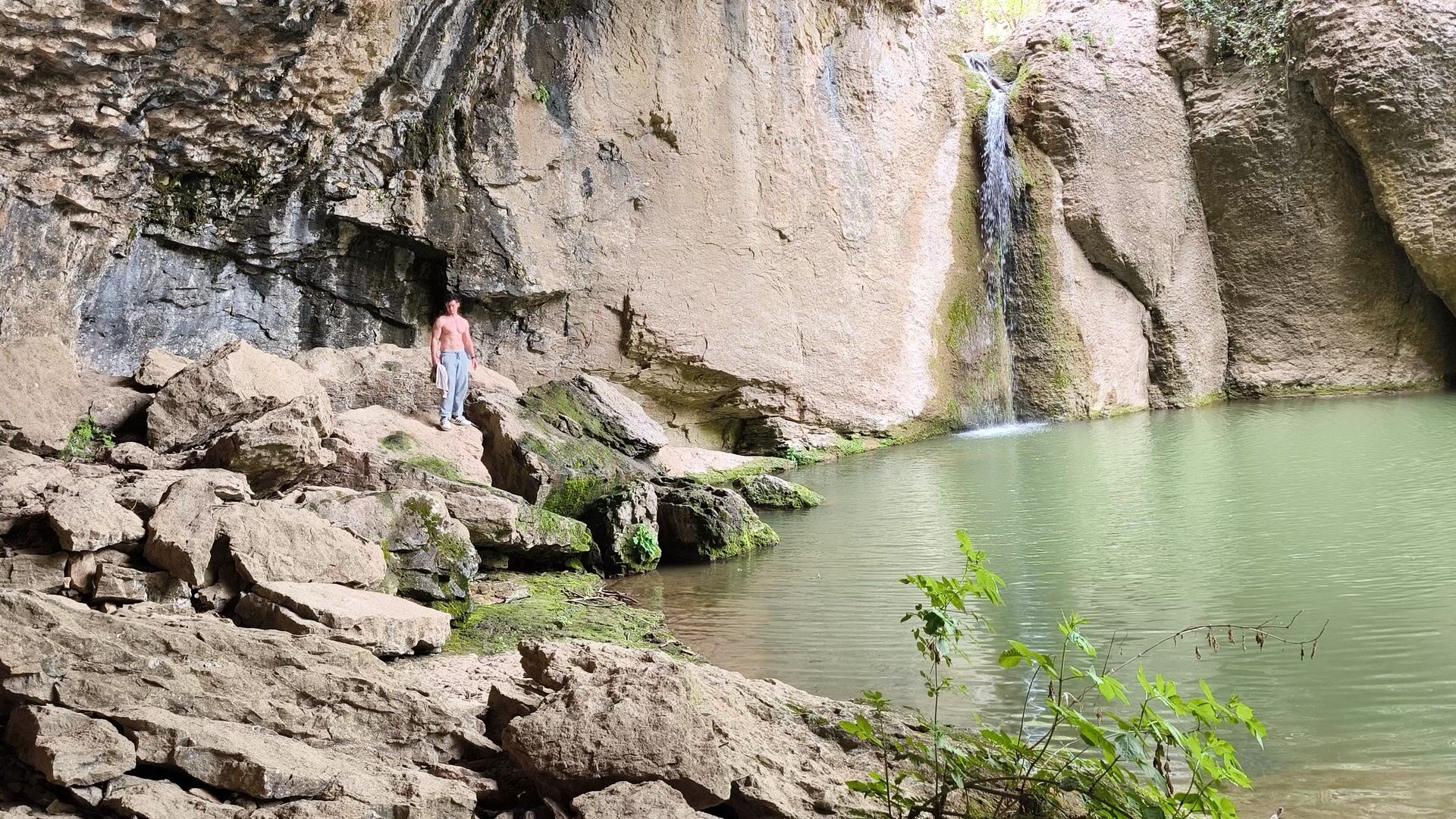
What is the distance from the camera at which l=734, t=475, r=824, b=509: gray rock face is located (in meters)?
10.5

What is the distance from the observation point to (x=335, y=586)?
5.62m

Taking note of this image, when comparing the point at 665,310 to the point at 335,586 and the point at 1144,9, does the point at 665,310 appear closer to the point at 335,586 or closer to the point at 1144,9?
the point at 335,586

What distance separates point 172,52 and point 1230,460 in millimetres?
9948

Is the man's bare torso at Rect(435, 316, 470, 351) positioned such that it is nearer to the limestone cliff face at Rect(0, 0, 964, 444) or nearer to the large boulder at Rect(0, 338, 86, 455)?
the limestone cliff face at Rect(0, 0, 964, 444)

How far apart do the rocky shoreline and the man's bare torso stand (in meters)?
0.44

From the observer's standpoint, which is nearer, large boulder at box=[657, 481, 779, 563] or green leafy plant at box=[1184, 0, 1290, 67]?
large boulder at box=[657, 481, 779, 563]

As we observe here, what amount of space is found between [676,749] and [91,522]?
13.1 ft

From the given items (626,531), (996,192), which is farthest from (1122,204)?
(626,531)

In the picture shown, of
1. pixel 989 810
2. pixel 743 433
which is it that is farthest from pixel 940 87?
pixel 989 810

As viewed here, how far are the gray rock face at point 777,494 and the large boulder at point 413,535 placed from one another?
3956mm

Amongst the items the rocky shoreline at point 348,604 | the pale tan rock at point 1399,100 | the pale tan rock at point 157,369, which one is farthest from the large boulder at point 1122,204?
the pale tan rock at point 157,369

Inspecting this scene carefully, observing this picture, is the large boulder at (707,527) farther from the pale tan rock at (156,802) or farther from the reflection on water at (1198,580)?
the pale tan rock at (156,802)

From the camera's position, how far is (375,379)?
10.9 m

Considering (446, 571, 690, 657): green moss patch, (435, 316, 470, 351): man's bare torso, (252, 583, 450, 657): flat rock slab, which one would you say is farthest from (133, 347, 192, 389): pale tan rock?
(252, 583, 450, 657): flat rock slab
